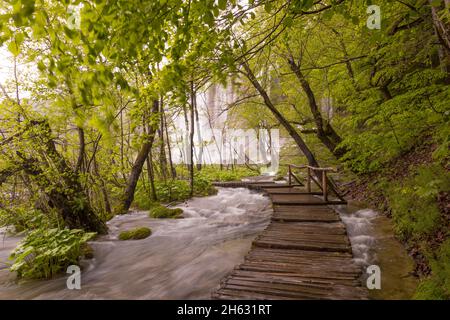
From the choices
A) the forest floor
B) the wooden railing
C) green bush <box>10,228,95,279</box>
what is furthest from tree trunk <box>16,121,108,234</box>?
the forest floor

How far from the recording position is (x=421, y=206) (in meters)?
5.32

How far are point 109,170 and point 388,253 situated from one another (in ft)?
→ 29.9

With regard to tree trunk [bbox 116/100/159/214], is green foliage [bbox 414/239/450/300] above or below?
below

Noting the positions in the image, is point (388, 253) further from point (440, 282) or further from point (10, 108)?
point (10, 108)

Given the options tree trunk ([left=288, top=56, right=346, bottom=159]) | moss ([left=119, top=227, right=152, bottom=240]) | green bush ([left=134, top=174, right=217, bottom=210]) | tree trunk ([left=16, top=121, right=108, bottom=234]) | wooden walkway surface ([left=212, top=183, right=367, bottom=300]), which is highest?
tree trunk ([left=288, top=56, right=346, bottom=159])

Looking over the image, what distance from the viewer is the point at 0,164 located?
7012 millimetres

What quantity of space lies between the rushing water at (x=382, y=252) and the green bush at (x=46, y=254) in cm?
628

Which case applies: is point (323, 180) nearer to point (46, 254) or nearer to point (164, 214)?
point (164, 214)

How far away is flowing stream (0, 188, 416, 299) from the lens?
482 cm

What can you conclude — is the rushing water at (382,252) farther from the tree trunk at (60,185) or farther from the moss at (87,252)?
the tree trunk at (60,185)

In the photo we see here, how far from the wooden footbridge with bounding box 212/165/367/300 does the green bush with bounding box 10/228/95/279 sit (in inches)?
158

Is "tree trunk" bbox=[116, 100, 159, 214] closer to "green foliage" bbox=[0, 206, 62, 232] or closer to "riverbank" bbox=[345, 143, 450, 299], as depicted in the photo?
"green foliage" bbox=[0, 206, 62, 232]

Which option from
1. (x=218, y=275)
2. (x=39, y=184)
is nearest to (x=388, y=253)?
(x=218, y=275)

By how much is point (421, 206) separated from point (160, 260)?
615 centimetres
